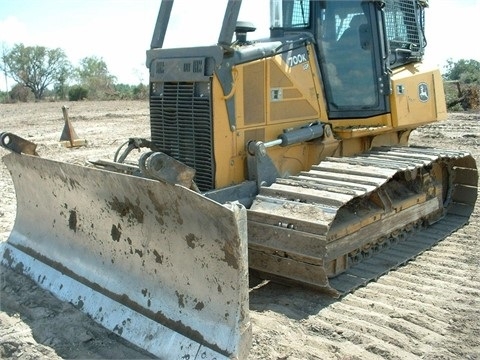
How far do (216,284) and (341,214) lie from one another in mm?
1740

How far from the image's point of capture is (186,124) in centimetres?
479

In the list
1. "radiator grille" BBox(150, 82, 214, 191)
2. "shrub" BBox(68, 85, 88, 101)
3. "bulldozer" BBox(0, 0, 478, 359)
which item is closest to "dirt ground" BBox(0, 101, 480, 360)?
"bulldozer" BBox(0, 0, 478, 359)

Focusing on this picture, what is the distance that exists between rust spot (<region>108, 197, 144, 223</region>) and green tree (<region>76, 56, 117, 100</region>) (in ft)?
103

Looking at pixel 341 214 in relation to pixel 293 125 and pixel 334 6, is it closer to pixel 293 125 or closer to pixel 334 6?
pixel 293 125

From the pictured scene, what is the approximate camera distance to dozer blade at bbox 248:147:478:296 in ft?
13.3

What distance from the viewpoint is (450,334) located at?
3.76 meters

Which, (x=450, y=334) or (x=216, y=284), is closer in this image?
(x=216, y=284)

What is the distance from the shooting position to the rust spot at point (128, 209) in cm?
388

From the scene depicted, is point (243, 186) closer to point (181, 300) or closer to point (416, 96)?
point (181, 300)

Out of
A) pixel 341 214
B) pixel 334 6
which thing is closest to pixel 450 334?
pixel 341 214

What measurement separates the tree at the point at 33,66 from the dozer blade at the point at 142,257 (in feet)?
154

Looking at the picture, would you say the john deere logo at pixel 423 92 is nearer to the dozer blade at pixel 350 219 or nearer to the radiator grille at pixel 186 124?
the dozer blade at pixel 350 219

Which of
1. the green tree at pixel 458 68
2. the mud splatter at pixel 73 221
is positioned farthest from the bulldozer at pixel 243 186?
the green tree at pixel 458 68

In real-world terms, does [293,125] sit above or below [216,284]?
above
